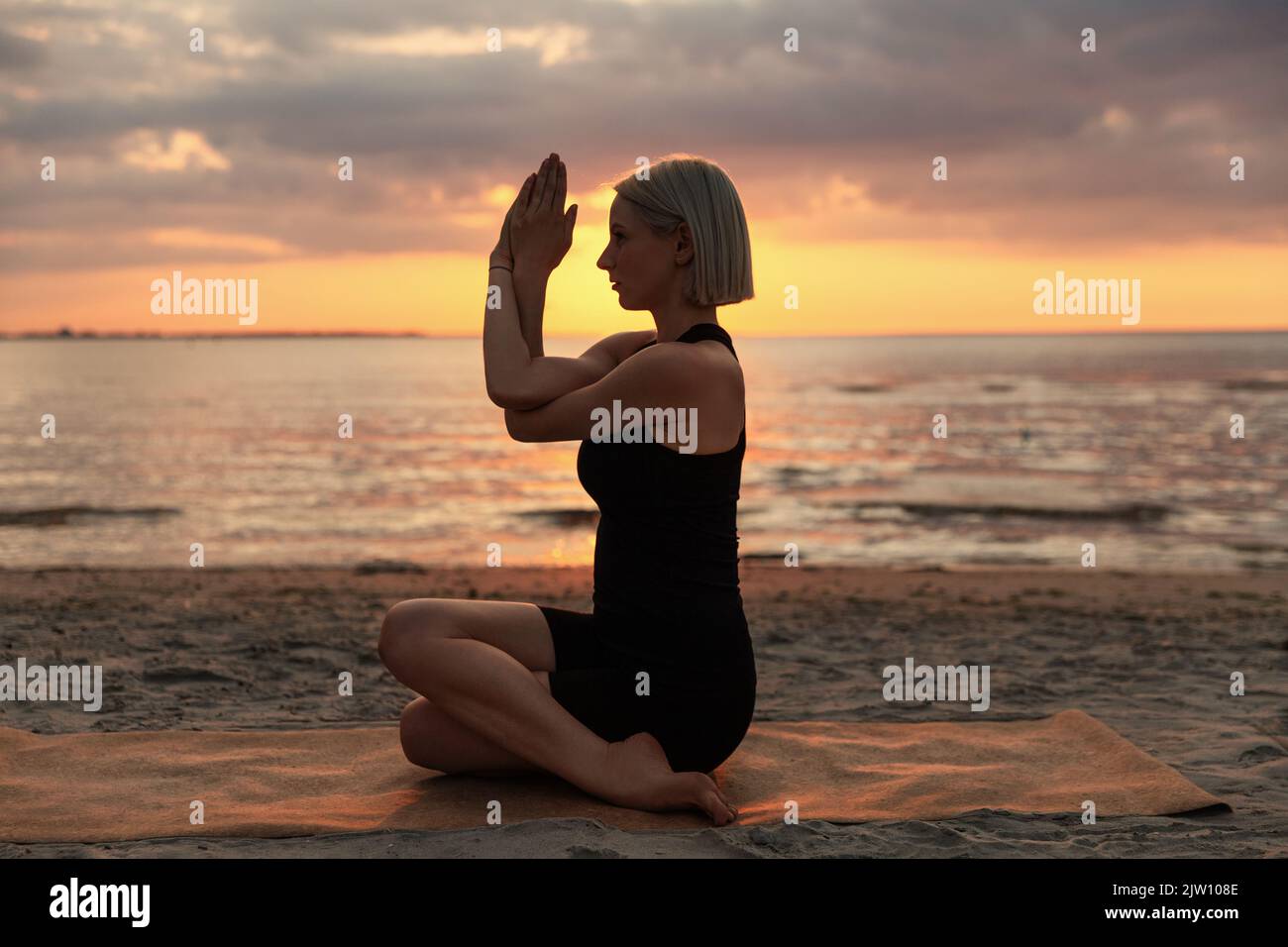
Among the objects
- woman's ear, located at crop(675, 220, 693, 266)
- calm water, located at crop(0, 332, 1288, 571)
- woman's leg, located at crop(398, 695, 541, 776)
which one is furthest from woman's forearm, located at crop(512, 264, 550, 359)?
calm water, located at crop(0, 332, 1288, 571)

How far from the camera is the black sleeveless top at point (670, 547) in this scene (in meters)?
3.63

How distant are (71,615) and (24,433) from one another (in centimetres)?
2538

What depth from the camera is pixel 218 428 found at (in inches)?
1297

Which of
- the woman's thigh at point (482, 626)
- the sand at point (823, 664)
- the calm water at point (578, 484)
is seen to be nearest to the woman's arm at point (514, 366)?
the woman's thigh at point (482, 626)

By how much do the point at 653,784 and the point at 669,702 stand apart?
10.0 inches

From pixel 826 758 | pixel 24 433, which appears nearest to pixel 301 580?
pixel 826 758

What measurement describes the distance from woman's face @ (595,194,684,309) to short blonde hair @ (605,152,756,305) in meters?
0.03

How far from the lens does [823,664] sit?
6496 mm

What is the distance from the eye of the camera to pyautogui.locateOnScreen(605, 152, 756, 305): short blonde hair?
141 inches

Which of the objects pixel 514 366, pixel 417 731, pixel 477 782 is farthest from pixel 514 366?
pixel 477 782

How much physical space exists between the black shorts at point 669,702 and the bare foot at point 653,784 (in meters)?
0.04

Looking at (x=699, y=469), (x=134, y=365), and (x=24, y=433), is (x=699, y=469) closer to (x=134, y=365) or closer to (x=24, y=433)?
(x=24, y=433)

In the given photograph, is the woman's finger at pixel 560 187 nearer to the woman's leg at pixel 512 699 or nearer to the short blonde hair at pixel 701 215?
the short blonde hair at pixel 701 215

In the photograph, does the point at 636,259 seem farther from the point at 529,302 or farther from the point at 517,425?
the point at 517,425
